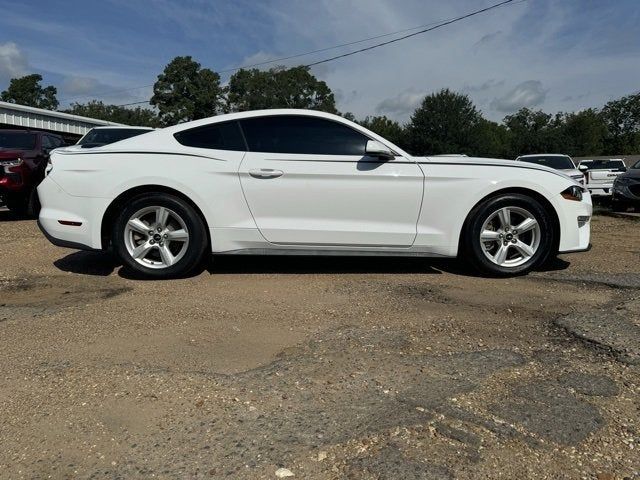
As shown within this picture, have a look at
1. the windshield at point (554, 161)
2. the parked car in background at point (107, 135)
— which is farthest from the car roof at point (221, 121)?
the windshield at point (554, 161)

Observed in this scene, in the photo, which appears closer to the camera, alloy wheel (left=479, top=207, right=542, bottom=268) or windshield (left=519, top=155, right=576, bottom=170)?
alloy wheel (left=479, top=207, right=542, bottom=268)

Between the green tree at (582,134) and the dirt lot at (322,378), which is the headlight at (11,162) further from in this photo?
the green tree at (582,134)

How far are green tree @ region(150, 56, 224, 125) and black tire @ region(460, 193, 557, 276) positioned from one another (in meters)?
71.1

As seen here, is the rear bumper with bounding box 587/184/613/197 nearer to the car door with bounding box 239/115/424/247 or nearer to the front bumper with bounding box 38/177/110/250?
the car door with bounding box 239/115/424/247

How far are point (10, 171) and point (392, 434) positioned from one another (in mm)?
8818

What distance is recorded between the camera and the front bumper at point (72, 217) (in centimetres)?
485

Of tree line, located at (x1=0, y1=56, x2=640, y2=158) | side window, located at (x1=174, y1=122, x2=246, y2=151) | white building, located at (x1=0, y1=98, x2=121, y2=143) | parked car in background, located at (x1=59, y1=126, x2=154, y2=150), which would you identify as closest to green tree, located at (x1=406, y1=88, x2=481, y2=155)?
tree line, located at (x1=0, y1=56, x2=640, y2=158)

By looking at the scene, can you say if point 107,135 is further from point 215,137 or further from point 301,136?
point 301,136

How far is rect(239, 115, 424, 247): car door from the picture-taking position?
4.80 meters

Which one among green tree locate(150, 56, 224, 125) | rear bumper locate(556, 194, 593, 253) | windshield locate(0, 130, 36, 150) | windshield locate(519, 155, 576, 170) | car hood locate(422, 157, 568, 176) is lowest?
rear bumper locate(556, 194, 593, 253)

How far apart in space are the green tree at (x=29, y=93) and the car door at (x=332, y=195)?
93.8m

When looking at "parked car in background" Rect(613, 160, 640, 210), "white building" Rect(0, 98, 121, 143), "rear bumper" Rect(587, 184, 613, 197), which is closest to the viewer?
"parked car in background" Rect(613, 160, 640, 210)

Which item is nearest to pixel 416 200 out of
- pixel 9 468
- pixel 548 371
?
pixel 548 371

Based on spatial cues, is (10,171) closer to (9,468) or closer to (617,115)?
(9,468)
